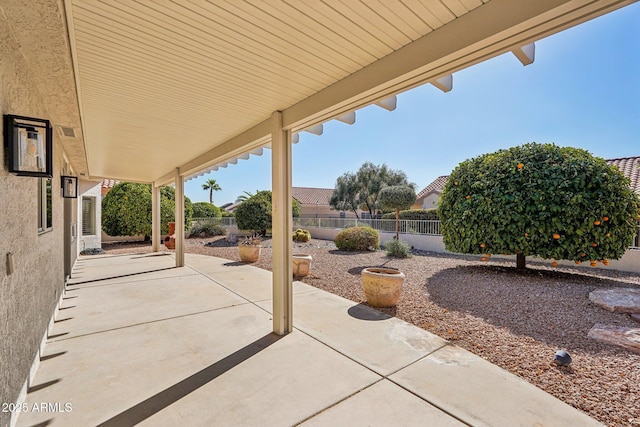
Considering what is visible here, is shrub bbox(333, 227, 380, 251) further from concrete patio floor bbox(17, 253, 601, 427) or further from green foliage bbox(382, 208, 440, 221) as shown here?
concrete patio floor bbox(17, 253, 601, 427)

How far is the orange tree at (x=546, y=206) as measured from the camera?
18.2 ft

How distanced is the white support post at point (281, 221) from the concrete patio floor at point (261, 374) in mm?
316

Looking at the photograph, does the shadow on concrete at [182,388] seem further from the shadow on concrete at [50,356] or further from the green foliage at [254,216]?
the green foliage at [254,216]

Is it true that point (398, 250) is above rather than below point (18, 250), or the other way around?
below

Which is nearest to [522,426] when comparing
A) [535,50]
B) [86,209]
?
[535,50]

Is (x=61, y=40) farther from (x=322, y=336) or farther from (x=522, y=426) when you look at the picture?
(x=522, y=426)

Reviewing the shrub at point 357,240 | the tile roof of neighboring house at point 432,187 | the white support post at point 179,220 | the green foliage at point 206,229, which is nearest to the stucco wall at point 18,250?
the white support post at point 179,220

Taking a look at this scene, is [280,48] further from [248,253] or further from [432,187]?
[432,187]

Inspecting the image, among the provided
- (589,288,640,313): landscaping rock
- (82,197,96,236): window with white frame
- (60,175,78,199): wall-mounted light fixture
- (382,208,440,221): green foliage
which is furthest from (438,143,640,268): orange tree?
(82,197,96,236): window with white frame

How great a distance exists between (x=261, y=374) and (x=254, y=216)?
41.5 ft

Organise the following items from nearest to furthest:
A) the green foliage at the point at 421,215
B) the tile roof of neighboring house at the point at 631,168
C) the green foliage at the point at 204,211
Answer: the tile roof of neighboring house at the point at 631,168 < the green foliage at the point at 421,215 < the green foliage at the point at 204,211

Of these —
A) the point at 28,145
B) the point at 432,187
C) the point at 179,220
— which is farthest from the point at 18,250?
the point at 432,187

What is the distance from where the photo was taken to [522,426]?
79.3 inches

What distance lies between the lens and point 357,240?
11008 millimetres
